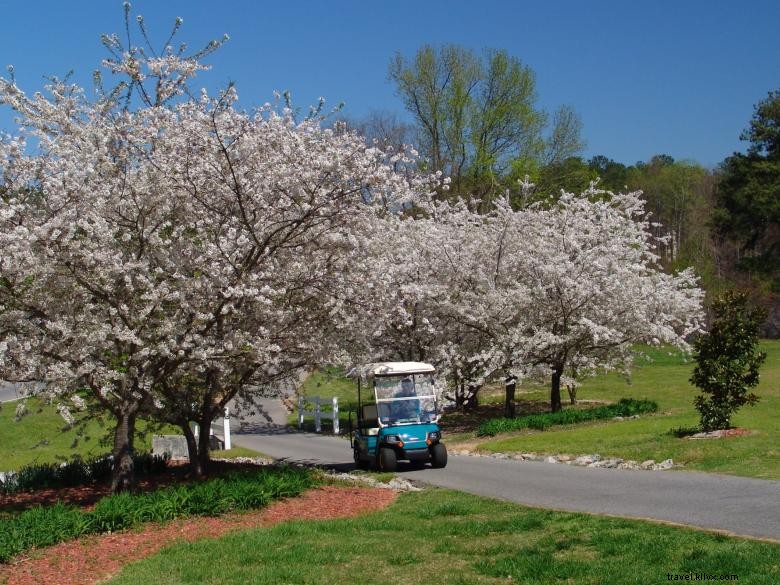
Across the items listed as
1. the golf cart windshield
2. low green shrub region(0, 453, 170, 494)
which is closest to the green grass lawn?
low green shrub region(0, 453, 170, 494)

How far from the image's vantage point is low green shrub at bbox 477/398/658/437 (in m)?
22.1

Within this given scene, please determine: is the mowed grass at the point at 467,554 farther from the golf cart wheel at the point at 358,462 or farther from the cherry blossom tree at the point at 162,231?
the golf cart wheel at the point at 358,462

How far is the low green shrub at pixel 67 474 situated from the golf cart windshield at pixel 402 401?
178 inches

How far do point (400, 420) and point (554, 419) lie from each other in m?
7.27

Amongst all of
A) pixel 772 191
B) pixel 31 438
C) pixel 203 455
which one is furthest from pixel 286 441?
pixel 772 191

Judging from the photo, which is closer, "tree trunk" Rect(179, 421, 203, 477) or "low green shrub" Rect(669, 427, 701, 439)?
"tree trunk" Rect(179, 421, 203, 477)

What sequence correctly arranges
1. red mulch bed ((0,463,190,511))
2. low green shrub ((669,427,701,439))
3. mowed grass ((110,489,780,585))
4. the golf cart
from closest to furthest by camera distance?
mowed grass ((110,489,780,585))
red mulch bed ((0,463,190,511))
the golf cart
low green shrub ((669,427,701,439))

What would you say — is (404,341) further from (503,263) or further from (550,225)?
(550,225)

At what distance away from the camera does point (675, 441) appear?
16734 millimetres

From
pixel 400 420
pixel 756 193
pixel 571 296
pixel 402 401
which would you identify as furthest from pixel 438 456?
pixel 756 193

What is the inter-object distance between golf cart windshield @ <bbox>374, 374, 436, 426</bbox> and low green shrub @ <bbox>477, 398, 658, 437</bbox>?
582cm

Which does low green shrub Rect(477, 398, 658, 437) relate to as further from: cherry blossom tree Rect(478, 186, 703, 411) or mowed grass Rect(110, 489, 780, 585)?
mowed grass Rect(110, 489, 780, 585)

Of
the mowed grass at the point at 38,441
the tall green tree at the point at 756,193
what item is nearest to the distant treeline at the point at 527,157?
the tall green tree at the point at 756,193

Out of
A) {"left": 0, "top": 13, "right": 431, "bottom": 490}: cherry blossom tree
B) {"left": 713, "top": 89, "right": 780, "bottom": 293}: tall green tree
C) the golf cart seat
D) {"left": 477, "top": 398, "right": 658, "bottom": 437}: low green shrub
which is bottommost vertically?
{"left": 477, "top": 398, "right": 658, "bottom": 437}: low green shrub
